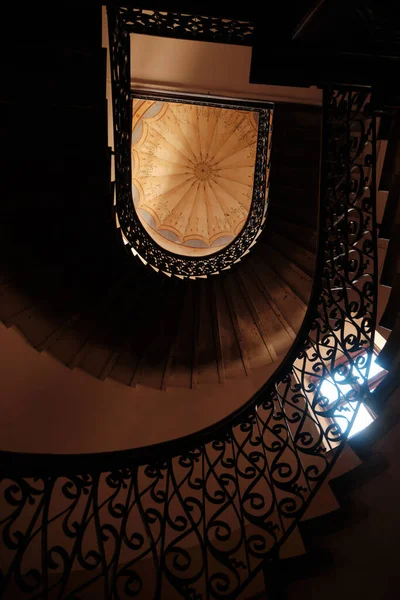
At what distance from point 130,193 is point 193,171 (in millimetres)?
5632

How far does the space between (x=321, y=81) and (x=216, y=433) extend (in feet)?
8.91

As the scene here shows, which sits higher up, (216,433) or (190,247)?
(190,247)

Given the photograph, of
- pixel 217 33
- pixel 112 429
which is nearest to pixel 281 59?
pixel 217 33

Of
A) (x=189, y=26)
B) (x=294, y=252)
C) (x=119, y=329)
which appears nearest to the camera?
(x=189, y=26)

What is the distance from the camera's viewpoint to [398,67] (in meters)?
3.00

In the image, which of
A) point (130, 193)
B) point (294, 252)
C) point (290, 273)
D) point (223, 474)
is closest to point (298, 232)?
point (294, 252)

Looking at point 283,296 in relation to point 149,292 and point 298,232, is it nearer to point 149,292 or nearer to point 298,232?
point 298,232

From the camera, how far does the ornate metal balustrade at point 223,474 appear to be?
6.98ft

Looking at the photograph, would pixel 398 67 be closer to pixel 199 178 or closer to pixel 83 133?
pixel 83 133

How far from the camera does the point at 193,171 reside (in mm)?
9688

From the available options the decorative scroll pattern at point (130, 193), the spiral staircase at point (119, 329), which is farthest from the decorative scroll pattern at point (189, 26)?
the spiral staircase at point (119, 329)

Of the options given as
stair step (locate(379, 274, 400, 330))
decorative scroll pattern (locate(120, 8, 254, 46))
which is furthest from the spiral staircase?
decorative scroll pattern (locate(120, 8, 254, 46))

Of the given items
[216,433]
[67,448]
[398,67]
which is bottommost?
[216,433]

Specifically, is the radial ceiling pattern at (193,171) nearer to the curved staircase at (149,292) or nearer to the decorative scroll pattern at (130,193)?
the decorative scroll pattern at (130,193)
